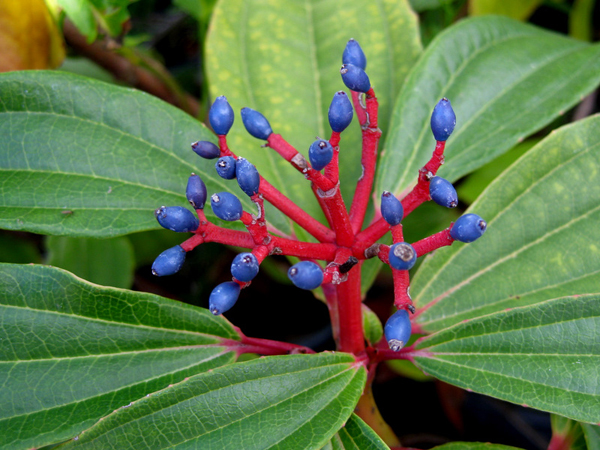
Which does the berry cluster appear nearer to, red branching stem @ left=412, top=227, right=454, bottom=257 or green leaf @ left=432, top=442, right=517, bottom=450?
red branching stem @ left=412, top=227, right=454, bottom=257

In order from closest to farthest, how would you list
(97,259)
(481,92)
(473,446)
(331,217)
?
(331,217), (473,446), (481,92), (97,259)

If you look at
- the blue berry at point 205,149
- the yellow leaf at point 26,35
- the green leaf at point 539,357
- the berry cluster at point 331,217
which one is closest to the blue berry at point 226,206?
the berry cluster at point 331,217

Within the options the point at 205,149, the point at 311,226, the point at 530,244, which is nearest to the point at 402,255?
the point at 311,226

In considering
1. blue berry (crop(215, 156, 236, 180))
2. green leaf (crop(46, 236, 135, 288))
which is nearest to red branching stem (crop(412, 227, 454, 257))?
blue berry (crop(215, 156, 236, 180))

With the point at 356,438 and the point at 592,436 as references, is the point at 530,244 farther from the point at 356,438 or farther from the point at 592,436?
the point at 356,438

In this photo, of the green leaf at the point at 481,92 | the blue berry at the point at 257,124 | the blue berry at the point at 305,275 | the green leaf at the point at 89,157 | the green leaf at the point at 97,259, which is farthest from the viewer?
the green leaf at the point at 97,259

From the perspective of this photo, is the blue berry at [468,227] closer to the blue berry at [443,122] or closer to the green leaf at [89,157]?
the blue berry at [443,122]

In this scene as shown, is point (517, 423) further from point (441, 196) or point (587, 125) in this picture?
point (441, 196)
